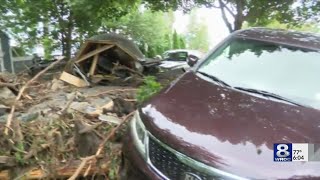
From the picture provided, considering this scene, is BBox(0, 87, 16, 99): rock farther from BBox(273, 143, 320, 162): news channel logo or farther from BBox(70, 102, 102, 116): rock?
BBox(273, 143, 320, 162): news channel logo

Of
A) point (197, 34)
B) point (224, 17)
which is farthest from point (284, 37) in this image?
point (197, 34)

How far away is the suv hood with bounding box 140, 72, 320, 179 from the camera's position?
2.51 m

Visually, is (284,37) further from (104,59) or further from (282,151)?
(104,59)

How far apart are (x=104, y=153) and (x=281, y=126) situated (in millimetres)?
2099

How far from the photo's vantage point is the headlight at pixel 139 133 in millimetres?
3087

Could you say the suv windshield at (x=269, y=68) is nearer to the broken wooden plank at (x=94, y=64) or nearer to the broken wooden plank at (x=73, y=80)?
the broken wooden plank at (x=73, y=80)

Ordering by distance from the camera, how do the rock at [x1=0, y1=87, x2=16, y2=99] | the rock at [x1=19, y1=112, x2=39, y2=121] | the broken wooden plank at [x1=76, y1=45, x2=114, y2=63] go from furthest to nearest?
1. the broken wooden plank at [x1=76, y1=45, x2=114, y2=63]
2. the rock at [x1=0, y1=87, x2=16, y2=99]
3. the rock at [x1=19, y1=112, x2=39, y2=121]

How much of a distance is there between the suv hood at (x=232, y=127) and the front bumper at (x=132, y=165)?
9.1 inches

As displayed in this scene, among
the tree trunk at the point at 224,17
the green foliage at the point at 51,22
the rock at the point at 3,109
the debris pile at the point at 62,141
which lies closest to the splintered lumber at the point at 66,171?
the debris pile at the point at 62,141

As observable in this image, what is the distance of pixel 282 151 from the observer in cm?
262

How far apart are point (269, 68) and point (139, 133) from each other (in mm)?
1576

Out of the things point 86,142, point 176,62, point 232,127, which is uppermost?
point 232,127

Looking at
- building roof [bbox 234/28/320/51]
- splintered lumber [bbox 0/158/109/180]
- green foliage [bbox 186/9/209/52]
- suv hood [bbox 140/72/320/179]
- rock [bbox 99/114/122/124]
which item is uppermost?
building roof [bbox 234/28/320/51]

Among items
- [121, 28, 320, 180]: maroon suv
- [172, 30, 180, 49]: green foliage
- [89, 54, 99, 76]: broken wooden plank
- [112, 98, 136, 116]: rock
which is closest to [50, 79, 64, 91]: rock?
[89, 54, 99, 76]: broken wooden plank
